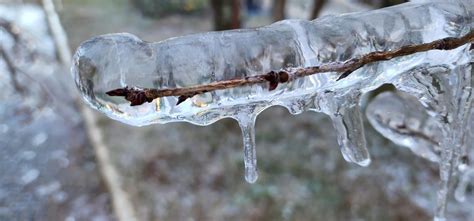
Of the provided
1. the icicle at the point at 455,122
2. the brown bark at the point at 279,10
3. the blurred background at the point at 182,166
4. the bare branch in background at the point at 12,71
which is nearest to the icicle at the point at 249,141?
the icicle at the point at 455,122

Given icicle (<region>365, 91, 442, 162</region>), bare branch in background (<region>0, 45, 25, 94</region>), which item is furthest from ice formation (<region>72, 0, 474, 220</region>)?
bare branch in background (<region>0, 45, 25, 94</region>)

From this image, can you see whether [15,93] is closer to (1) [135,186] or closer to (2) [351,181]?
(1) [135,186]

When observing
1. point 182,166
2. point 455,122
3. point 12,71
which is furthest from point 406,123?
point 12,71

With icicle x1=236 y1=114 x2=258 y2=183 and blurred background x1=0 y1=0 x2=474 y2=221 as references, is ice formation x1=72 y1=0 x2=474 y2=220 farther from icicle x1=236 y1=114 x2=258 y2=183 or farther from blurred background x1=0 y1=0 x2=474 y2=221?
blurred background x1=0 y1=0 x2=474 y2=221

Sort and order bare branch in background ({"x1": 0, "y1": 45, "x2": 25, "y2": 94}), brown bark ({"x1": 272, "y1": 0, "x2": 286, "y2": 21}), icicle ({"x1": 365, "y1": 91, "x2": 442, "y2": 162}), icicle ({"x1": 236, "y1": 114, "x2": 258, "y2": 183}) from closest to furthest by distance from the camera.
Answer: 1. icicle ({"x1": 236, "y1": 114, "x2": 258, "y2": 183})
2. icicle ({"x1": 365, "y1": 91, "x2": 442, "y2": 162})
3. bare branch in background ({"x1": 0, "y1": 45, "x2": 25, "y2": 94})
4. brown bark ({"x1": 272, "y1": 0, "x2": 286, "y2": 21})

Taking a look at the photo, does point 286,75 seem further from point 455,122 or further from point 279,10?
point 279,10

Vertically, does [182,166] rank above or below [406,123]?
below

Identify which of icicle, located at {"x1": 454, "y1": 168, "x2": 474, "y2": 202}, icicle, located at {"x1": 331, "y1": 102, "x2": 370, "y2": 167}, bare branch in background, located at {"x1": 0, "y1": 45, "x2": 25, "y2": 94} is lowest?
bare branch in background, located at {"x1": 0, "y1": 45, "x2": 25, "y2": 94}
